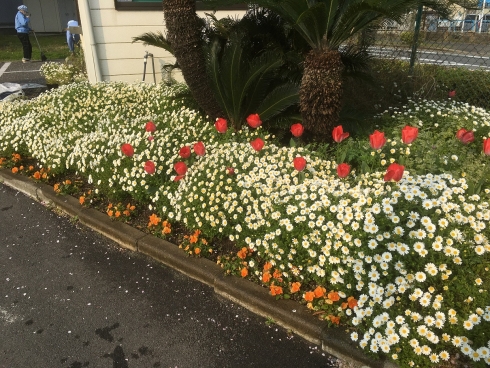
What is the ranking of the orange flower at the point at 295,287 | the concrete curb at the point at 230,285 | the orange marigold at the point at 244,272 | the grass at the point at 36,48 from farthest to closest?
1. the grass at the point at 36,48
2. the orange marigold at the point at 244,272
3. the orange flower at the point at 295,287
4. the concrete curb at the point at 230,285

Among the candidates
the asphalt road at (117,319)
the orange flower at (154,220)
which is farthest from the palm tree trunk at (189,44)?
the asphalt road at (117,319)

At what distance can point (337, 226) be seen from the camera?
114 inches

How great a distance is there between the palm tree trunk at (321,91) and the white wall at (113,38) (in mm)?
4851

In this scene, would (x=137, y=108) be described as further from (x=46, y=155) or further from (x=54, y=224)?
(x=54, y=224)

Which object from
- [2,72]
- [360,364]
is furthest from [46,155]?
[2,72]

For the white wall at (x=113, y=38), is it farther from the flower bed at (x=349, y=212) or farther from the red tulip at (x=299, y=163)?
the red tulip at (x=299, y=163)

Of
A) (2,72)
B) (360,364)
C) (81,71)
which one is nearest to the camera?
(360,364)

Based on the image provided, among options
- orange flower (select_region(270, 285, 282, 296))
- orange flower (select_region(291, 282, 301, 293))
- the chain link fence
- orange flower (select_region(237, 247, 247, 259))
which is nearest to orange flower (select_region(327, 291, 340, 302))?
orange flower (select_region(291, 282, 301, 293))

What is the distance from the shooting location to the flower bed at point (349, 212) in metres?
2.52

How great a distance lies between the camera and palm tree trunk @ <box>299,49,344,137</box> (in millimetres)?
4203

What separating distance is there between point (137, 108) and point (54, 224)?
2.32 meters

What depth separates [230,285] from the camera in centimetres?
324

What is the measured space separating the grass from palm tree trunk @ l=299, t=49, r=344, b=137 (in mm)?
16316

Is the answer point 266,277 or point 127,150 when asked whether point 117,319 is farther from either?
point 127,150
